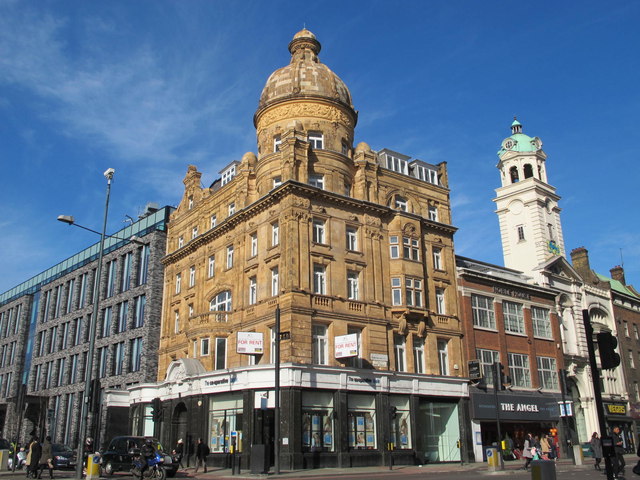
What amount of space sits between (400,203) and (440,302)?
7311mm

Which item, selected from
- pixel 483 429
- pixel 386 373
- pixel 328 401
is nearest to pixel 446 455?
pixel 483 429

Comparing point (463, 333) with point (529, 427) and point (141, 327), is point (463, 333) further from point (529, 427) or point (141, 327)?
point (141, 327)

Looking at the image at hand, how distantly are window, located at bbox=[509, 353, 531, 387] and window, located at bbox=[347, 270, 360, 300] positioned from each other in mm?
14544

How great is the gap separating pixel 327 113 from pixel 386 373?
17.5 meters

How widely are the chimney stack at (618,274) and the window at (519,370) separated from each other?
30675 mm

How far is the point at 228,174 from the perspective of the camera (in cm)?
4475

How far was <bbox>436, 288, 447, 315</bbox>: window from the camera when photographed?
40600mm

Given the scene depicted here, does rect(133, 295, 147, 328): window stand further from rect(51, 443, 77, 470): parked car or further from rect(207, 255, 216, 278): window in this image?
rect(51, 443, 77, 470): parked car

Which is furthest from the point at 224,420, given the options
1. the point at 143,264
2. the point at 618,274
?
the point at 618,274

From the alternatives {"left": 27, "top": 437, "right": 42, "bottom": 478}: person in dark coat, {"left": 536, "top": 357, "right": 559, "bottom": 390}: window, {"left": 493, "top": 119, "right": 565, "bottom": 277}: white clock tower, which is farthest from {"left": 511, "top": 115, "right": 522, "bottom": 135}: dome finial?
{"left": 27, "top": 437, "right": 42, "bottom": 478}: person in dark coat

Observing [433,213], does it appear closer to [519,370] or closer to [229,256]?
[519,370]

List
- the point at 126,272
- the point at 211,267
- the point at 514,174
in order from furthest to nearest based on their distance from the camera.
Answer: the point at 514,174 < the point at 126,272 < the point at 211,267

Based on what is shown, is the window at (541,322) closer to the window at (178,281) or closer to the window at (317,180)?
the window at (317,180)

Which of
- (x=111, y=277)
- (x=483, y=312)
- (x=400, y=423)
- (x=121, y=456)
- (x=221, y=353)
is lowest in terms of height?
(x=121, y=456)
